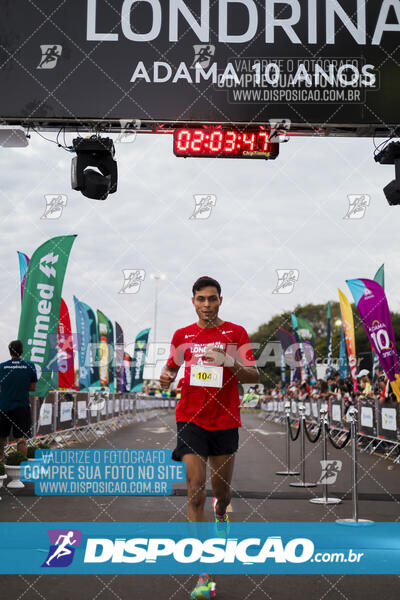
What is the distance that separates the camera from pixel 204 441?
4.40 metres

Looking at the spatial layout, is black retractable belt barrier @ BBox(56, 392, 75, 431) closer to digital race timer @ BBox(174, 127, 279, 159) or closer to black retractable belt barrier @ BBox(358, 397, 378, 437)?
black retractable belt barrier @ BBox(358, 397, 378, 437)

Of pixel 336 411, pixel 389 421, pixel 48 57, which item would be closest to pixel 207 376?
pixel 48 57

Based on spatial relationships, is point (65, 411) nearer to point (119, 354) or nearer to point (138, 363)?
point (119, 354)

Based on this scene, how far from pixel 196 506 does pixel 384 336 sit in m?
10.4

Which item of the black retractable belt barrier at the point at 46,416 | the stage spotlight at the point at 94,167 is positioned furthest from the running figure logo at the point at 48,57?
the black retractable belt barrier at the point at 46,416

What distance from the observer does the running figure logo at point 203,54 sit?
709cm

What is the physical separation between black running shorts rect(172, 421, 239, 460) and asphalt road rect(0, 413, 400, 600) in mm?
933

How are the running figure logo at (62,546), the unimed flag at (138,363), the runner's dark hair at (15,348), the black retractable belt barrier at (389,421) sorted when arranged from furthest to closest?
1. the unimed flag at (138,363)
2. the black retractable belt barrier at (389,421)
3. the runner's dark hair at (15,348)
4. the running figure logo at (62,546)

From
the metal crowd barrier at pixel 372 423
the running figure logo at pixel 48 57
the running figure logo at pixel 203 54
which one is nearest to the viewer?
the running figure logo at pixel 203 54

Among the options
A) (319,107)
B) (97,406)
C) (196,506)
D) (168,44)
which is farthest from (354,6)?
(97,406)

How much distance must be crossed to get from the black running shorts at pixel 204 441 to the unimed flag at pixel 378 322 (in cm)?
946

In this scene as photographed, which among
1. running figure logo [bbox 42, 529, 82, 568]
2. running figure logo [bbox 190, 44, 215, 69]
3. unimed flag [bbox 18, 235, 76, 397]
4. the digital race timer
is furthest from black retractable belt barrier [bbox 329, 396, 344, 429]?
running figure logo [bbox 42, 529, 82, 568]

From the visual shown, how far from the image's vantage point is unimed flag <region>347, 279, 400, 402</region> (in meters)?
13.3

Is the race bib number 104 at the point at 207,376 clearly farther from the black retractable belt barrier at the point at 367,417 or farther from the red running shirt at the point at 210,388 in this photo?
the black retractable belt barrier at the point at 367,417
